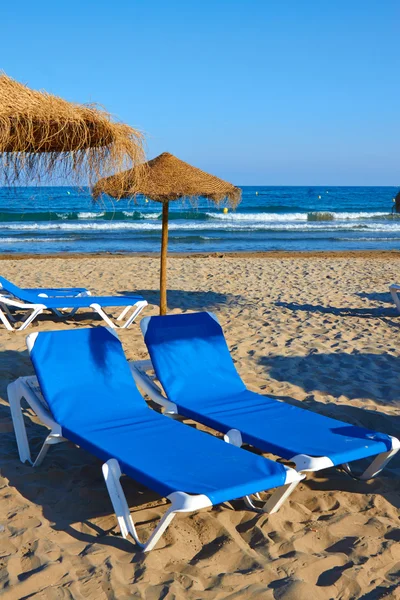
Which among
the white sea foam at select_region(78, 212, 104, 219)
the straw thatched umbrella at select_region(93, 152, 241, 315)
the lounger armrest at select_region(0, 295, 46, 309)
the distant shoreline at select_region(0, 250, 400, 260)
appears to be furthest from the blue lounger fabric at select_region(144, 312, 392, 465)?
the white sea foam at select_region(78, 212, 104, 219)

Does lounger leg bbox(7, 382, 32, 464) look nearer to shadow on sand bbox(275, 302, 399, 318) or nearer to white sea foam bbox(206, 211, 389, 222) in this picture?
shadow on sand bbox(275, 302, 399, 318)

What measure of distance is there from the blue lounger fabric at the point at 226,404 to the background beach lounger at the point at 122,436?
0.75ft

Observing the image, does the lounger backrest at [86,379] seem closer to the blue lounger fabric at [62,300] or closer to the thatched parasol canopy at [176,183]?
the thatched parasol canopy at [176,183]

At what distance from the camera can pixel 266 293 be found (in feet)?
32.9

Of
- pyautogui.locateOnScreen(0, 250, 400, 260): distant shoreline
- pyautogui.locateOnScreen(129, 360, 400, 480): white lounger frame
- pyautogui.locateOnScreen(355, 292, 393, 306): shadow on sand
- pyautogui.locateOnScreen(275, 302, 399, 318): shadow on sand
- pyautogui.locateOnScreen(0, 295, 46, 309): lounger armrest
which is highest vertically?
pyautogui.locateOnScreen(0, 295, 46, 309): lounger armrest

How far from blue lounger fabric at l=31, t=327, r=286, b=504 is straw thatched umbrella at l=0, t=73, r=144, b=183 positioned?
1.09 m

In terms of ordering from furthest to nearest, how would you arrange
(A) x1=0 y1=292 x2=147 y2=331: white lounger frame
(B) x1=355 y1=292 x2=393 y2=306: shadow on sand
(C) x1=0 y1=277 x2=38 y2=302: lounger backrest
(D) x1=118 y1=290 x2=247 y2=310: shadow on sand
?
(B) x1=355 y1=292 x2=393 y2=306: shadow on sand, (D) x1=118 y1=290 x2=247 y2=310: shadow on sand, (C) x1=0 y1=277 x2=38 y2=302: lounger backrest, (A) x1=0 y1=292 x2=147 y2=331: white lounger frame

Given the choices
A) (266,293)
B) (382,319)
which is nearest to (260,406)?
(382,319)

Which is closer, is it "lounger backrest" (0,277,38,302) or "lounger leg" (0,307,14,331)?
"lounger leg" (0,307,14,331)

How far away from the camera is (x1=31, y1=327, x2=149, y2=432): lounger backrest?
374 cm

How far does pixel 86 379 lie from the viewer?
A: 13.3 feet

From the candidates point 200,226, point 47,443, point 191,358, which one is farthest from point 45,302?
point 200,226

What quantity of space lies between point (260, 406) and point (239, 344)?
2541mm

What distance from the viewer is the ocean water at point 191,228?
21.6m
